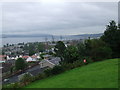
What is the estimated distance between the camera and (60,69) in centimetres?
1113

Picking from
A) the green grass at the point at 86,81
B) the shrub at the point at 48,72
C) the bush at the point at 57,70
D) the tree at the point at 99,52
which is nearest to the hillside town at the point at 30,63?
the tree at the point at 99,52

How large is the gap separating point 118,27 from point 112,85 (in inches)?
545

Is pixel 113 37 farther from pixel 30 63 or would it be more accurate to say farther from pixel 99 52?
pixel 30 63

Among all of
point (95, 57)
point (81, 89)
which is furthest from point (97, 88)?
point (95, 57)

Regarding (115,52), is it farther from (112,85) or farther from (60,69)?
(112,85)

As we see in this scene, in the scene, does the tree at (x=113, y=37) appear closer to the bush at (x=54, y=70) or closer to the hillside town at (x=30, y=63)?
the hillside town at (x=30, y=63)

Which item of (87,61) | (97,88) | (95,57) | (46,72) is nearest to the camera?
(97,88)

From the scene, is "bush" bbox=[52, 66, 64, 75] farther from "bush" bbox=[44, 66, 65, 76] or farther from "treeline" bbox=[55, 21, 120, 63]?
"treeline" bbox=[55, 21, 120, 63]

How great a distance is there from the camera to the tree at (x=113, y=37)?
56.5 ft

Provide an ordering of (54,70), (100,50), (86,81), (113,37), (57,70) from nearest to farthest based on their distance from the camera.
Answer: (86,81)
(54,70)
(57,70)
(100,50)
(113,37)

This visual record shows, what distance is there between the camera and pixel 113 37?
56.7 ft

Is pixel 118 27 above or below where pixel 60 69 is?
above

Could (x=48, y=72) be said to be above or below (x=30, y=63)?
above

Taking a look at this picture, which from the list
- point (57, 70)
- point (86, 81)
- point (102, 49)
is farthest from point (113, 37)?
point (86, 81)
